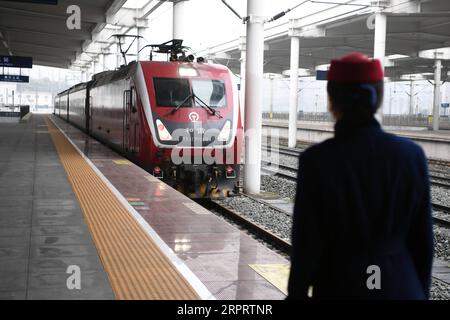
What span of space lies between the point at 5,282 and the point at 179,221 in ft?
9.76

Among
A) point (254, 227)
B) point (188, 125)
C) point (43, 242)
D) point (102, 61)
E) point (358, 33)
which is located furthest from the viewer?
point (102, 61)

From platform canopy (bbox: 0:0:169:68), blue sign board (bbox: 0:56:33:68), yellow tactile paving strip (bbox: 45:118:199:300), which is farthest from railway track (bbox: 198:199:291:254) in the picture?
blue sign board (bbox: 0:56:33:68)

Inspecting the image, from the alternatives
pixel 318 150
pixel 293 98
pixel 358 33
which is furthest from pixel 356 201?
pixel 358 33

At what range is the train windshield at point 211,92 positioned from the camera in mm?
11344

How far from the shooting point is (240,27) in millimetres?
31422

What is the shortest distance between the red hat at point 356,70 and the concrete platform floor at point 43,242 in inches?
107

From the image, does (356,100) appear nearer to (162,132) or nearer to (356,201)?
(356,201)

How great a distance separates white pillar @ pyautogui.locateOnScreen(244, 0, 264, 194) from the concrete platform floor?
4346mm

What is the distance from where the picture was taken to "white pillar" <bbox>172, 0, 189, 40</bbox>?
66.0 feet

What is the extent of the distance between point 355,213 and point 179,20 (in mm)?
19029

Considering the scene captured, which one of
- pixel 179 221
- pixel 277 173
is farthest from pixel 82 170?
pixel 277 173

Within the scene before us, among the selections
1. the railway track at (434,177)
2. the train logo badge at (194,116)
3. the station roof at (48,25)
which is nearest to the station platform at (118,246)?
the train logo badge at (194,116)

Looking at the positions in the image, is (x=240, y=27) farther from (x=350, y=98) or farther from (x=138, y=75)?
(x=350, y=98)

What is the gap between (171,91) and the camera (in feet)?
36.9
